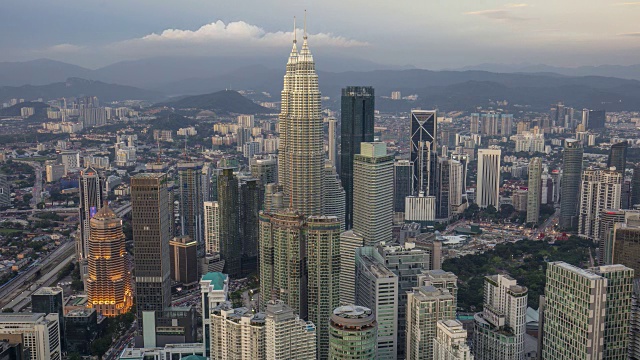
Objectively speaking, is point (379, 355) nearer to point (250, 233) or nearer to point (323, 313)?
point (323, 313)

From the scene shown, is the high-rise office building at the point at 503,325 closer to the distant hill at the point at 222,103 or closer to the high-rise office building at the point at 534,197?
the high-rise office building at the point at 534,197

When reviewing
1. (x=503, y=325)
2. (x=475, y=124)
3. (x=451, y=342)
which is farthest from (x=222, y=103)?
(x=451, y=342)

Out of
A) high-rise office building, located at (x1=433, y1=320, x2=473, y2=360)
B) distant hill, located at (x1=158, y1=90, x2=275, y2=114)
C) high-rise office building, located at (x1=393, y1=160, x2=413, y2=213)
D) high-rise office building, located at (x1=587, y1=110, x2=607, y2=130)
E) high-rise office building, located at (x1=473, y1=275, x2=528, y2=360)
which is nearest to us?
high-rise office building, located at (x1=433, y1=320, x2=473, y2=360)

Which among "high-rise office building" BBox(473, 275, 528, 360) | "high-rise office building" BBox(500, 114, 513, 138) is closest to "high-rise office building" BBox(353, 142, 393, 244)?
"high-rise office building" BBox(473, 275, 528, 360)

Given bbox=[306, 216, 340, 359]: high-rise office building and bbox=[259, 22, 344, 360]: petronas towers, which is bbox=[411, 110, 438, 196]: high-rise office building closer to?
bbox=[259, 22, 344, 360]: petronas towers

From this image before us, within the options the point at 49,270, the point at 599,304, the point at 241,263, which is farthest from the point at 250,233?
the point at 599,304
